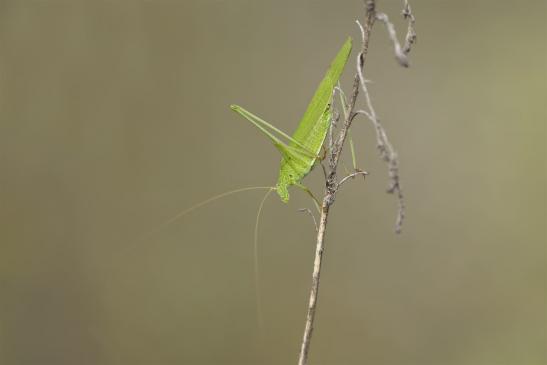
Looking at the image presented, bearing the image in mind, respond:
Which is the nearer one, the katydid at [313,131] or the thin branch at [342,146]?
the thin branch at [342,146]

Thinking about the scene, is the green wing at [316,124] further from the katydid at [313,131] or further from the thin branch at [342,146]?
the thin branch at [342,146]

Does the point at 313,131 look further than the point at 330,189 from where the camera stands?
Yes

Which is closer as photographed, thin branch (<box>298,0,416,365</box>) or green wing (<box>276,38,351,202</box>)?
thin branch (<box>298,0,416,365</box>)

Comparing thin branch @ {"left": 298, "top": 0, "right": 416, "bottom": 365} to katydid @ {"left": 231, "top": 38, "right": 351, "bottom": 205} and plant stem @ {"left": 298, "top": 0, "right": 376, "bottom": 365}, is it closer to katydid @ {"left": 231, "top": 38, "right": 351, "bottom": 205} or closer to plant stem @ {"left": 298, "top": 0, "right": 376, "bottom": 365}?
plant stem @ {"left": 298, "top": 0, "right": 376, "bottom": 365}

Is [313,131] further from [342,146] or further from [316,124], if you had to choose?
[342,146]

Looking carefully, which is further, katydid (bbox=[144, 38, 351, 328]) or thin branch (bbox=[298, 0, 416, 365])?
katydid (bbox=[144, 38, 351, 328])

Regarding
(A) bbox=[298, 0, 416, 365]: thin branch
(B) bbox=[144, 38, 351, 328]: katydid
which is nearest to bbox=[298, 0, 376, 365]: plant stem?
(A) bbox=[298, 0, 416, 365]: thin branch

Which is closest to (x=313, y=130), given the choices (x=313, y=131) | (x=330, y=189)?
(x=313, y=131)

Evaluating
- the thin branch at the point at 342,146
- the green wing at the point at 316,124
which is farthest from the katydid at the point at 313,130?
the thin branch at the point at 342,146

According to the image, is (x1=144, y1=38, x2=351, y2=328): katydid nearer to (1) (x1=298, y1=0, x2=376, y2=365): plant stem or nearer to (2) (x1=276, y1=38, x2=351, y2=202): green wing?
(2) (x1=276, y1=38, x2=351, y2=202): green wing

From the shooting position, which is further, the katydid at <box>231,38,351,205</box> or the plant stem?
the katydid at <box>231,38,351,205</box>

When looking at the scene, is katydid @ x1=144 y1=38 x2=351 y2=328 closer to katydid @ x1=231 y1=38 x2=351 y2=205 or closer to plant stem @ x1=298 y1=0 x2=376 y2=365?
katydid @ x1=231 y1=38 x2=351 y2=205

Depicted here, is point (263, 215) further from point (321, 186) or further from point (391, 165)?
point (391, 165)
